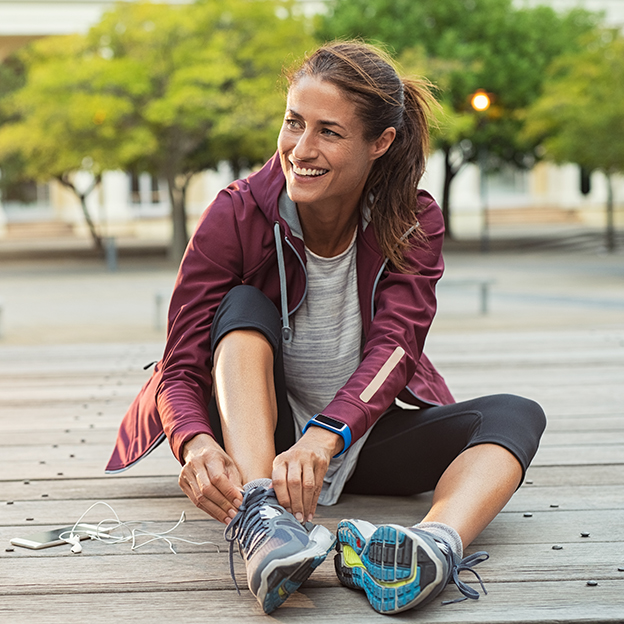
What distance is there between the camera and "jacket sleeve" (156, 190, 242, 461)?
2266 millimetres

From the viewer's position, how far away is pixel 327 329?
7.98 ft

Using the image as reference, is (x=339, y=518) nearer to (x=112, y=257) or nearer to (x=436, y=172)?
(x=112, y=257)

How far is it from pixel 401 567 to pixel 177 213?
64.7 ft

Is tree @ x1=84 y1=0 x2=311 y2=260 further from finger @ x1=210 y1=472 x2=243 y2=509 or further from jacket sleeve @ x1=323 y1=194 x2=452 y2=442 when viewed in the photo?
finger @ x1=210 y1=472 x2=243 y2=509

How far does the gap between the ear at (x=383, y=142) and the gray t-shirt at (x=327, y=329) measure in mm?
227

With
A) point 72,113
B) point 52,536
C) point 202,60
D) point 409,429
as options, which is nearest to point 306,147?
point 409,429

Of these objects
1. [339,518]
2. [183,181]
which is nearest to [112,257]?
[183,181]

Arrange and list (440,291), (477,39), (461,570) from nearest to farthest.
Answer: (461,570) < (440,291) < (477,39)

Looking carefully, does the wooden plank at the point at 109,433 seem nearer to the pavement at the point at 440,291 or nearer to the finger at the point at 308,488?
the finger at the point at 308,488

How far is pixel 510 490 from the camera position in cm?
214

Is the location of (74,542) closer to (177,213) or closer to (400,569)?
(400,569)

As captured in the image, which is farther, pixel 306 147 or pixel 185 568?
pixel 306 147

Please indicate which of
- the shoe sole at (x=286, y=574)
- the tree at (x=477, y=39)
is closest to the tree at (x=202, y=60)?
the tree at (x=477, y=39)

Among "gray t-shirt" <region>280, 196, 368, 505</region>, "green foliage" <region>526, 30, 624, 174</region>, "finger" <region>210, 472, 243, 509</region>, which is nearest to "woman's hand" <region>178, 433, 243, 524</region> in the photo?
"finger" <region>210, 472, 243, 509</region>
